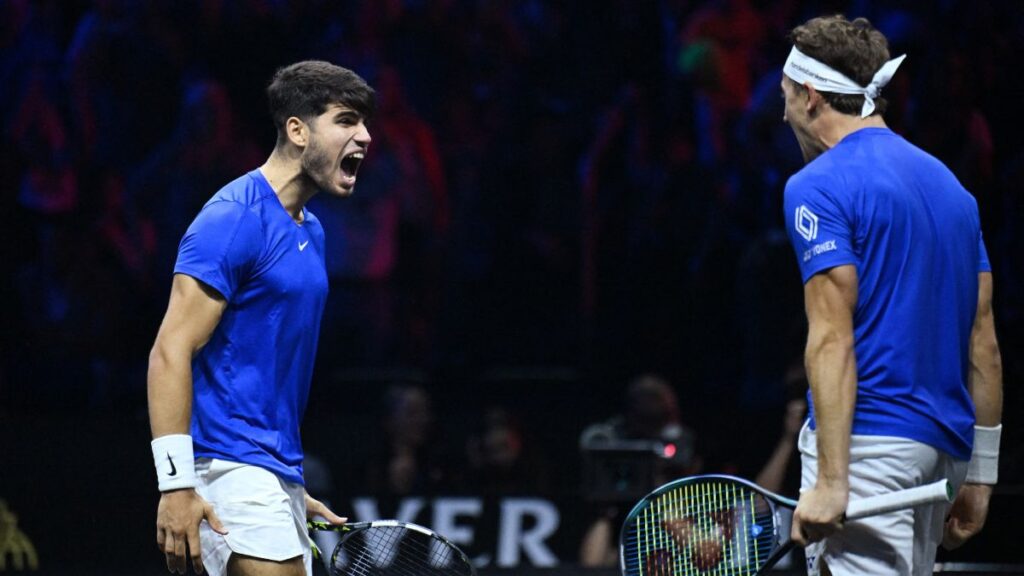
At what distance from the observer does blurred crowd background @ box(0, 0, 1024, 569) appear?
258 inches

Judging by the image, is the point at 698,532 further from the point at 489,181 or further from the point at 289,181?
the point at 489,181

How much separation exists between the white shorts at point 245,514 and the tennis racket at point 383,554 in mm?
194

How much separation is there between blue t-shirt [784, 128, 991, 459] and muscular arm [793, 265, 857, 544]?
0.18 feet

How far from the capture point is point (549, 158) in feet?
22.0

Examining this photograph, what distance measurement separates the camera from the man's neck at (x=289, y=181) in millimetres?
2752

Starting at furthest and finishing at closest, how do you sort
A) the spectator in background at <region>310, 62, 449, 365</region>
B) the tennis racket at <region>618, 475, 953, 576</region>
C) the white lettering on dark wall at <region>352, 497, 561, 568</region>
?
the spectator in background at <region>310, 62, 449, 365</region> < the white lettering on dark wall at <region>352, 497, 561, 568</region> < the tennis racket at <region>618, 475, 953, 576</region>

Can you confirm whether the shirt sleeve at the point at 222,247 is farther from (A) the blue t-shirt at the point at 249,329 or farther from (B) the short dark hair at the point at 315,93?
(B) the short dark hair at the point at 315,93

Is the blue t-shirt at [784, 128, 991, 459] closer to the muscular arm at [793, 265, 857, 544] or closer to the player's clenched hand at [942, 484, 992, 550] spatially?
the muscular arm at [793, 265, 857, 544]

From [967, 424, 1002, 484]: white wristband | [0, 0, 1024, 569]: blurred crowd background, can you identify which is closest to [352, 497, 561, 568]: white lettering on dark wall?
[0, 0, 1024, 569]: blurred crowd background

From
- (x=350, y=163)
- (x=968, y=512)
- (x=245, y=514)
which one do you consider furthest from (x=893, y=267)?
(x=245, y=514)

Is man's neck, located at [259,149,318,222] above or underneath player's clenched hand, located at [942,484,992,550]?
above

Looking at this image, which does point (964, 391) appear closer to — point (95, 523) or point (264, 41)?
point (95, 523)

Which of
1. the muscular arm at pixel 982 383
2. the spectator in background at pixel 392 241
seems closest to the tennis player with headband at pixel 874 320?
the muscular arm at pixel 982 383

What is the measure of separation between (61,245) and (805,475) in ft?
16.2
